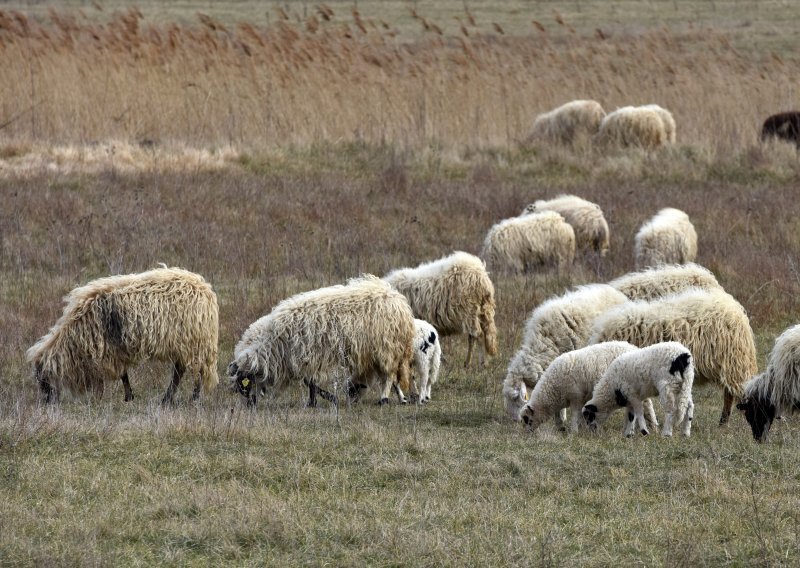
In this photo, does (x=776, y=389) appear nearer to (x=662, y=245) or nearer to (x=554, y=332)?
(x=554, y=332)

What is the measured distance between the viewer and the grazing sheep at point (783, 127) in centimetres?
2216

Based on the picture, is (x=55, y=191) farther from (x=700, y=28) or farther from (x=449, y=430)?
(x=700, y=28)

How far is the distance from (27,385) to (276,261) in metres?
5.54

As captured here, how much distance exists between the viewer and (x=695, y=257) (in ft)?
52.1

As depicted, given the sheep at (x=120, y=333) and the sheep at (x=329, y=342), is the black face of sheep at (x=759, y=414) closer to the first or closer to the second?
the sheep at (x=329, y=342)

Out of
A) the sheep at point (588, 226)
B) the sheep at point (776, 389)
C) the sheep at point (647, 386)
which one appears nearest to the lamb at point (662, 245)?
the sheep at point (588, 226)

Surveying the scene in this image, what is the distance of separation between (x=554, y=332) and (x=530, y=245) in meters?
4.67

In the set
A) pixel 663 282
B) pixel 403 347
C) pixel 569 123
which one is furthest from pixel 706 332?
pixel 569 123

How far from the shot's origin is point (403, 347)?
10.7 meters

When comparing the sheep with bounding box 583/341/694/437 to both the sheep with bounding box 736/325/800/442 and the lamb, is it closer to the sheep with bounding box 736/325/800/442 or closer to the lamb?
the sheep with bounding box 736/325/800/442

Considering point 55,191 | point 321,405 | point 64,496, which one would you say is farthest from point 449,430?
point 55,191

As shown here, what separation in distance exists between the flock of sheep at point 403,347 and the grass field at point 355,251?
35 centimetres

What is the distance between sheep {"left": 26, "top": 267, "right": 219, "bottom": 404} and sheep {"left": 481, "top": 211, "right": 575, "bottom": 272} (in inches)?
234

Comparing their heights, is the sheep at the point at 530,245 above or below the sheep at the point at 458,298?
above
